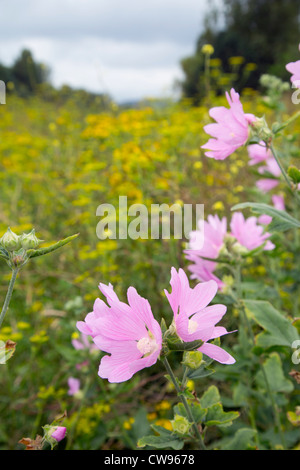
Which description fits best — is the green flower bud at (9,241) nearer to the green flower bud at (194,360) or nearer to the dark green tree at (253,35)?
the green flower bud at (194,360)

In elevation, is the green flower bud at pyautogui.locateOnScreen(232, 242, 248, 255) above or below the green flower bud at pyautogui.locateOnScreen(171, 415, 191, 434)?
above

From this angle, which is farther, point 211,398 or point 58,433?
point 211,398

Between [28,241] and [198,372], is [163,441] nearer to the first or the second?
[198,372]

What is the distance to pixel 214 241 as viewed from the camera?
89cm

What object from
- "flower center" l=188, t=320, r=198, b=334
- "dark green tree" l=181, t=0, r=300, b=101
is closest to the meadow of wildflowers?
"flower center" l=188, t=320, r=198, b=334

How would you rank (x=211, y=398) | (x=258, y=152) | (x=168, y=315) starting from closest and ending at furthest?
(x=211, y=398)
(x=258, y=152)
(x=168, y=315)

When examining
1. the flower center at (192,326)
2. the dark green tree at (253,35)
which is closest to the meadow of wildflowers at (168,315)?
the flower center at (192,326)

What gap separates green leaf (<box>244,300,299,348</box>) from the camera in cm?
79

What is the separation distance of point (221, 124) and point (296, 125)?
9.94ft

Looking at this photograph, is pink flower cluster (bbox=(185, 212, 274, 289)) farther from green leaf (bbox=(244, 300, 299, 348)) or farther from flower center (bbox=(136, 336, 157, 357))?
flower center (bbox=(136, 336, 157, 357))

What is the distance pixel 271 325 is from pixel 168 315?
0.76 m

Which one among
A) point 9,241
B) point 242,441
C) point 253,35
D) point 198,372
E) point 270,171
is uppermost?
point 253,35

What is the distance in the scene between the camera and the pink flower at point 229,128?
69cm

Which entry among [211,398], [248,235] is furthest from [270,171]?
Result: [211,398]
